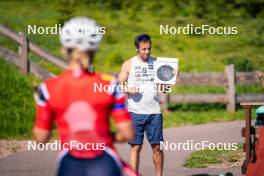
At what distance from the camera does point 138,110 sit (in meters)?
9.17

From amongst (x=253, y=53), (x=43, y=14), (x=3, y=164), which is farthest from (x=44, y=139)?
(x=43, y=14)

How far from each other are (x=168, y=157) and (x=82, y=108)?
25.5ft

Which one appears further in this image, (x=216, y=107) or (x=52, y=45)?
(x=52, y=45)

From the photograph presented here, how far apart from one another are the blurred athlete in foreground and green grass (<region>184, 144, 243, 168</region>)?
21.9 feet

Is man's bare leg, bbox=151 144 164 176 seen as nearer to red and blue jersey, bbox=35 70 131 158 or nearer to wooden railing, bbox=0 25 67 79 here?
red and blue jersey, bbox=35 70 131 158

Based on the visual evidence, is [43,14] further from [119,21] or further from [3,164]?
[3,164]

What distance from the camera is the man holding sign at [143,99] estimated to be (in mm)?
9062

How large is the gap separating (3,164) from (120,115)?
7130 mm

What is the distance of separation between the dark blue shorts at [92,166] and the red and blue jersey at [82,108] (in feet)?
0.13

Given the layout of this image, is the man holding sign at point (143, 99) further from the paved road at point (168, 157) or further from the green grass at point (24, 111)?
the green grass at point (24, 111)

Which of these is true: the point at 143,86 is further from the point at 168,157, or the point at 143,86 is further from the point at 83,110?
the point at 83,110

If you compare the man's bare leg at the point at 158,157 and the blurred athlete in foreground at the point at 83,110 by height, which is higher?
the blurred athlete in foreground at the point at 83,110

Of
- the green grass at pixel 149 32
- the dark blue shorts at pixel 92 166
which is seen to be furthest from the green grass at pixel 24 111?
the dark blue shorts at pixel 92 166

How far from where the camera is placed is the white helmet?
14.8 feet
